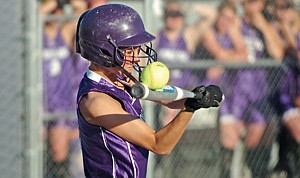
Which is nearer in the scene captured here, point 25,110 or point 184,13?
point 25,110

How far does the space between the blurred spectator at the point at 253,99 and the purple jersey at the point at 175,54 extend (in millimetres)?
479

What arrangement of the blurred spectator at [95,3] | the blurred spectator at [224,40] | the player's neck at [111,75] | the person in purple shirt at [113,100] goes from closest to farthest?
the person in purple shirt at [113,100] → the player's neck at [111,75] → the blurred spectator at [95,3] → the blurred spectator at [224,40]

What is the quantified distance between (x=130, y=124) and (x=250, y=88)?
137 inches

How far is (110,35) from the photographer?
3.78m

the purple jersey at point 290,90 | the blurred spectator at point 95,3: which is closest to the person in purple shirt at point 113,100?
the blurred spectator at point 95,3

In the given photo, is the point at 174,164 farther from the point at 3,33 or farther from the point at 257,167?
the point at 3,33

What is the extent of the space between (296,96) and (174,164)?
4.17 ft

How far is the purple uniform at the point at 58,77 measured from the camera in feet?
21.8

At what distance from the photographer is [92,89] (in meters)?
3.82

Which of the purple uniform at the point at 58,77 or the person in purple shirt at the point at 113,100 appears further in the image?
the purple uniform at the point at 58,77

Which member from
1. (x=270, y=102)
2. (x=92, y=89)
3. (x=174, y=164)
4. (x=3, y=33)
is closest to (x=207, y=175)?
(x=174, y=164)

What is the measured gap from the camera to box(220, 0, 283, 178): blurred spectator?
272 inches

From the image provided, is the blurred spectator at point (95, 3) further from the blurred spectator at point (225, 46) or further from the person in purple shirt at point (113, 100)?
the person in purple shirt at point (113, 100)

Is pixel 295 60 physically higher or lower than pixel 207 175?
higher
